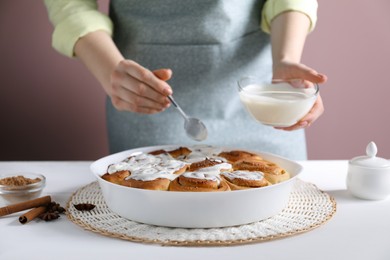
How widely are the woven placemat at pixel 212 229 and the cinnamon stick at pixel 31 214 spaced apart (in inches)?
1.9

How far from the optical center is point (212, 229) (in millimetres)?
950

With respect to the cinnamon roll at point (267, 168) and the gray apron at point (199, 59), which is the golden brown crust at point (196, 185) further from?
the gray apron at point (199, 59)

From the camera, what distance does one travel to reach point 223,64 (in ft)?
5.10

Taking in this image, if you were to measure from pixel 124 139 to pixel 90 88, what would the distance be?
1.33 feet

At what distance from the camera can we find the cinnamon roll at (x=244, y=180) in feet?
3.21

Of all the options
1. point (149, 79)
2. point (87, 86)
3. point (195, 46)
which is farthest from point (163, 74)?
point (87, 86)

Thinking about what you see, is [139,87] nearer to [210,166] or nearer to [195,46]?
[210,166]

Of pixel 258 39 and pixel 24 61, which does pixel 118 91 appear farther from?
pixel 24 61

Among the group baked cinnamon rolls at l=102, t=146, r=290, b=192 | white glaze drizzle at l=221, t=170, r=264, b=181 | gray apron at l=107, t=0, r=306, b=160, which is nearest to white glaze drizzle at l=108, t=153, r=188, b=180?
baked cinnamon rolls at l=102, t=146, r=290, b=192

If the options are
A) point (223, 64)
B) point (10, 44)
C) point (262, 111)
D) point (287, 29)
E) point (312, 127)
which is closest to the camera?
point (262, 111)

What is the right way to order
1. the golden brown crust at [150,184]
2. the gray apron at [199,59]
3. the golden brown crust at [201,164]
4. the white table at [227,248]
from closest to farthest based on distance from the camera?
the white table at [227,248] → the golden brown crust at [150,184] → the golden brown crust at [201,164] → the gray apron at [199,59]

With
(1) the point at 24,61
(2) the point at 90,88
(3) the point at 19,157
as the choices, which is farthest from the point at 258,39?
(3) the point at 19,157

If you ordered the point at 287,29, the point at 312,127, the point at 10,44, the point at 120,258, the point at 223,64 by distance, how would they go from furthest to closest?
the point at 312,127
the point at 10,44
the point at 223,64
the point at 287,29
the point at 120,258

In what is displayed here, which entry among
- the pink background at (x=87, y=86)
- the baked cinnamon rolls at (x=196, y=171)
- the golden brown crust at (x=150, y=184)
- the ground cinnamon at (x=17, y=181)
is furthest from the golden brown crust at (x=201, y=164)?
the pink background at (x=87, y=86)
